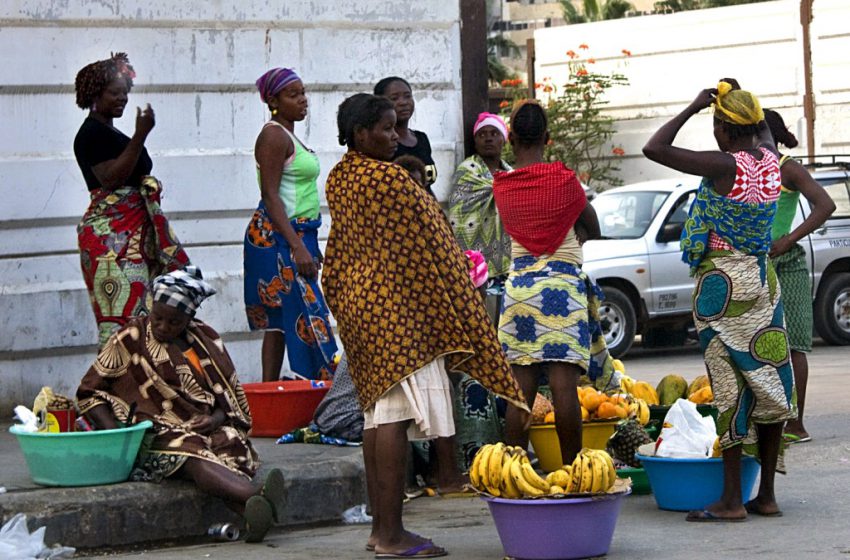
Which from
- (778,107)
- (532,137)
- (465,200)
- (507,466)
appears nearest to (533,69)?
(778,107)

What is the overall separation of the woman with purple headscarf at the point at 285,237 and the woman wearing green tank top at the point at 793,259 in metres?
2.43

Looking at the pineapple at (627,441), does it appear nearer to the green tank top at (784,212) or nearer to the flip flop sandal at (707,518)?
the flip flop sandal at (707,518)

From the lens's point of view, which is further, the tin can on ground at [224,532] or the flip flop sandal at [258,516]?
the tin can on ground at [224,532]

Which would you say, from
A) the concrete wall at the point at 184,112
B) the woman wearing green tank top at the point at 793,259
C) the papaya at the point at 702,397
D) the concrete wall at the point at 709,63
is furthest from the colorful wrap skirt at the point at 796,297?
the concrete wall at the point at 709,63

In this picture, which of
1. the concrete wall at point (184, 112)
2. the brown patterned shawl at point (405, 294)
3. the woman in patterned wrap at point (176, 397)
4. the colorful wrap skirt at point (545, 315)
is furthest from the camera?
the concrete wall at point (184, 112)

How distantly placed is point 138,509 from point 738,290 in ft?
8.67

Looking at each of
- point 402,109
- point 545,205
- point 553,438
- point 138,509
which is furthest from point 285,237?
point 138,509

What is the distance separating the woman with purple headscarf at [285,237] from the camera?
8.12m

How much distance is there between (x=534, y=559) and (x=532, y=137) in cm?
220

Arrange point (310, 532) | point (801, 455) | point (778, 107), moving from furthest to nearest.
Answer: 1. point (778, 107)
2. point (801, 455)
3. point (310, 532)

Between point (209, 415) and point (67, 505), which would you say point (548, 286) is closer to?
point (209, 415)

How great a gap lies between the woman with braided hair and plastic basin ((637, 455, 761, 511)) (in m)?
2.62

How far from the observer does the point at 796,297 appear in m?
9.02

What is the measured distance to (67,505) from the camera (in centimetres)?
637
